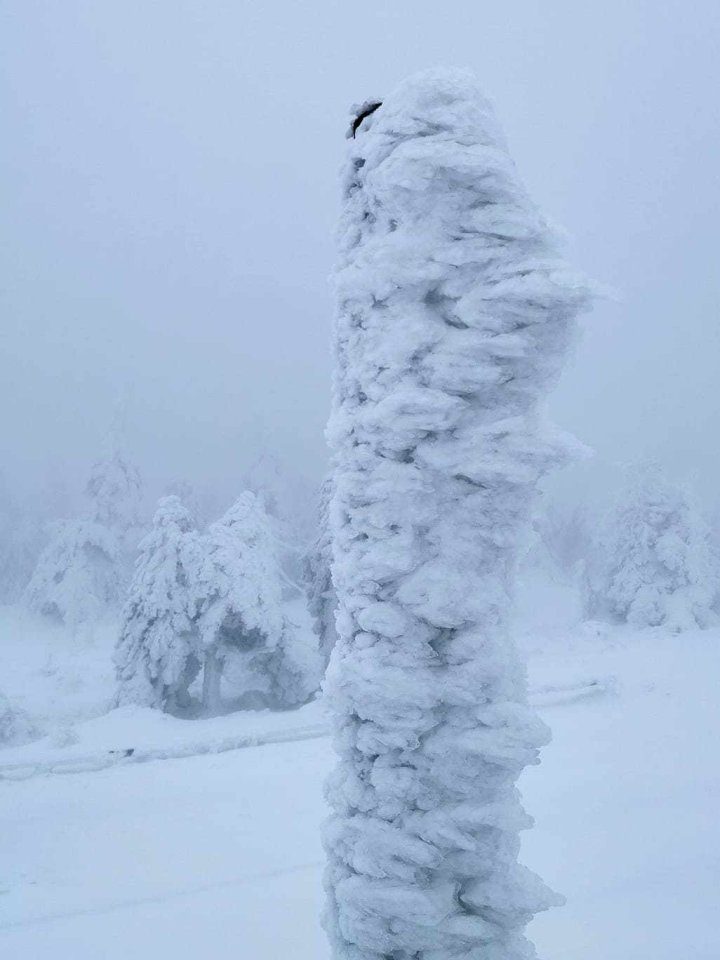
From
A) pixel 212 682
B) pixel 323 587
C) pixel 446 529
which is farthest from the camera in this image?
pixel 323 587

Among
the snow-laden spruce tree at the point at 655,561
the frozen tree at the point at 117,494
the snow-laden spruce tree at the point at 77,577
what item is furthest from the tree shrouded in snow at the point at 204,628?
the frozen tree at the point at 117,494

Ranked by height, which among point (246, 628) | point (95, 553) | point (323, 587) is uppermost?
point (323, 587)

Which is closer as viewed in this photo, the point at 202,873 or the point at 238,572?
the point at 202,873

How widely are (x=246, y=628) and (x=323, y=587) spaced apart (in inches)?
108

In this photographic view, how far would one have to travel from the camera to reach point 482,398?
3.33 m

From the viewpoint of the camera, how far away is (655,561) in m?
25.5

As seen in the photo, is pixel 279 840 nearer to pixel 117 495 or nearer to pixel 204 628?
pixel 204 628

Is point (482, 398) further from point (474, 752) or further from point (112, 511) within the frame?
point (112, 511)

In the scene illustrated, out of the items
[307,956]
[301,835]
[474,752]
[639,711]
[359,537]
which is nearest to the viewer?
[474,752]

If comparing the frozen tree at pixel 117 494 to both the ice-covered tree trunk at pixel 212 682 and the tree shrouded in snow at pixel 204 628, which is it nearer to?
Answer: the tree shrouded in snow at pixel 204 628

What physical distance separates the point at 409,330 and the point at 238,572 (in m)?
16.3

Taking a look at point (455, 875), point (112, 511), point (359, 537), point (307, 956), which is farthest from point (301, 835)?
point (112, 511)

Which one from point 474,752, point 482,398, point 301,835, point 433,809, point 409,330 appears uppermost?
point 409,330

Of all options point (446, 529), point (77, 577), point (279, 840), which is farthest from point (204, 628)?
point (446, 529)
